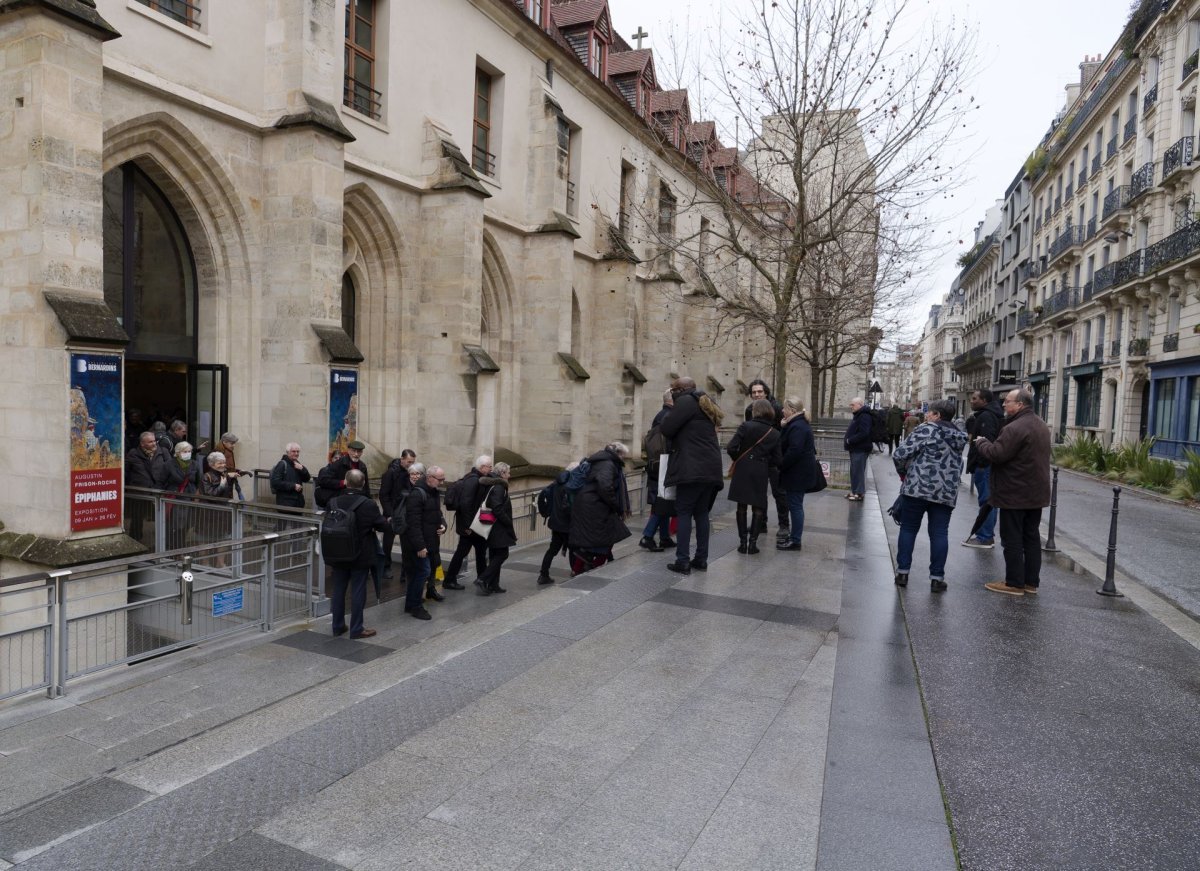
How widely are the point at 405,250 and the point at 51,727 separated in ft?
35.8

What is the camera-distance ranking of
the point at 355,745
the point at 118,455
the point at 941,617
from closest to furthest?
the point at 355,745
the point at 941,617
the point at 118,455

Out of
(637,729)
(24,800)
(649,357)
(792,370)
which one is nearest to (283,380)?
(24,800)

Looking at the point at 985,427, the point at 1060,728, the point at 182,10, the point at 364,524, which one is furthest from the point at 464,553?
the point at 182,10

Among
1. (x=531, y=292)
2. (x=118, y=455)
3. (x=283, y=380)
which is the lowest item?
(x=118, y=455)

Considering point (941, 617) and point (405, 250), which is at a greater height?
point (405, 250)

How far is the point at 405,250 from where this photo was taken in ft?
45.8

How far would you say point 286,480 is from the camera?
9.31 m

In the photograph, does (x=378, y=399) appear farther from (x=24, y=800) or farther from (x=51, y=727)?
(x=24, y=800)

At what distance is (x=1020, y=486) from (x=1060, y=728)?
3099 mm

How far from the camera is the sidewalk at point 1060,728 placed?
117 inches

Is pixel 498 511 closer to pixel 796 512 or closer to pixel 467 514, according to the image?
pixel 467 514

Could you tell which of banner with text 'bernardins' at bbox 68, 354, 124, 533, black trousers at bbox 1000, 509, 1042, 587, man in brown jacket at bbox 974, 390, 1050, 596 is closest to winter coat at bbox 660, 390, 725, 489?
man in brown jacket at bbox 974, 390, 1050, 596

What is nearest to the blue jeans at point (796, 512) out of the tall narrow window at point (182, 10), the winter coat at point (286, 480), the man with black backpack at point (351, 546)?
the man with black backpack at point (351, 546)

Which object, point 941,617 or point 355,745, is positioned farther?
point 941,617
